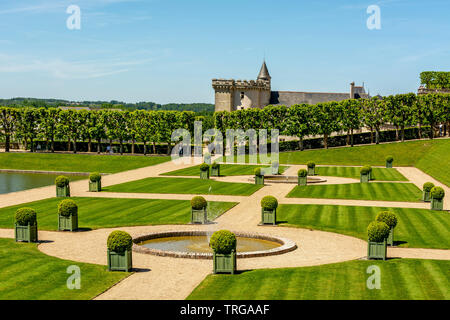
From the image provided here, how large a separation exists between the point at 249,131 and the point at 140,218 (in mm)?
65628

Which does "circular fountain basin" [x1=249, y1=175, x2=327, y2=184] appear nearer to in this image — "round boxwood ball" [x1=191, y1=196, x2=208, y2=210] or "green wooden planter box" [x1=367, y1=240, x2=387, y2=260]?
"round boxwood ball" [x1=191, y1=196, x2=208, y2=210]

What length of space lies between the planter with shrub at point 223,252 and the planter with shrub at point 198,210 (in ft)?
34.8

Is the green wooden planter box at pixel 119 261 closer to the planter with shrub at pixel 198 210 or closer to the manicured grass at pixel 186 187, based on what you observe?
the planter with shrub at pixel 198 210

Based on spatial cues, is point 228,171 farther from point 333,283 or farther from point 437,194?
point 333,283

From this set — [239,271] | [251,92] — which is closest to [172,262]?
[239,271]

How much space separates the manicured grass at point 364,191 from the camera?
4372 cm

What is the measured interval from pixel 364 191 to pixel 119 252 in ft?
101

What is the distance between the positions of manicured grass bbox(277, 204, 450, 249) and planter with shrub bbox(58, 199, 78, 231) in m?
12.1

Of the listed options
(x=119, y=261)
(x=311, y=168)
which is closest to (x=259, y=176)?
(x=311, y=168)

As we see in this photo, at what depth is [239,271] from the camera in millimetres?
21922

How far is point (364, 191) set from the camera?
4756cm

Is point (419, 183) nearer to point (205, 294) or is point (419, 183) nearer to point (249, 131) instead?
point (205, 294)

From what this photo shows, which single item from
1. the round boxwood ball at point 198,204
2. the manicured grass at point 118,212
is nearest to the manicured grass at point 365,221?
the round boxwood ball at point 198,204
